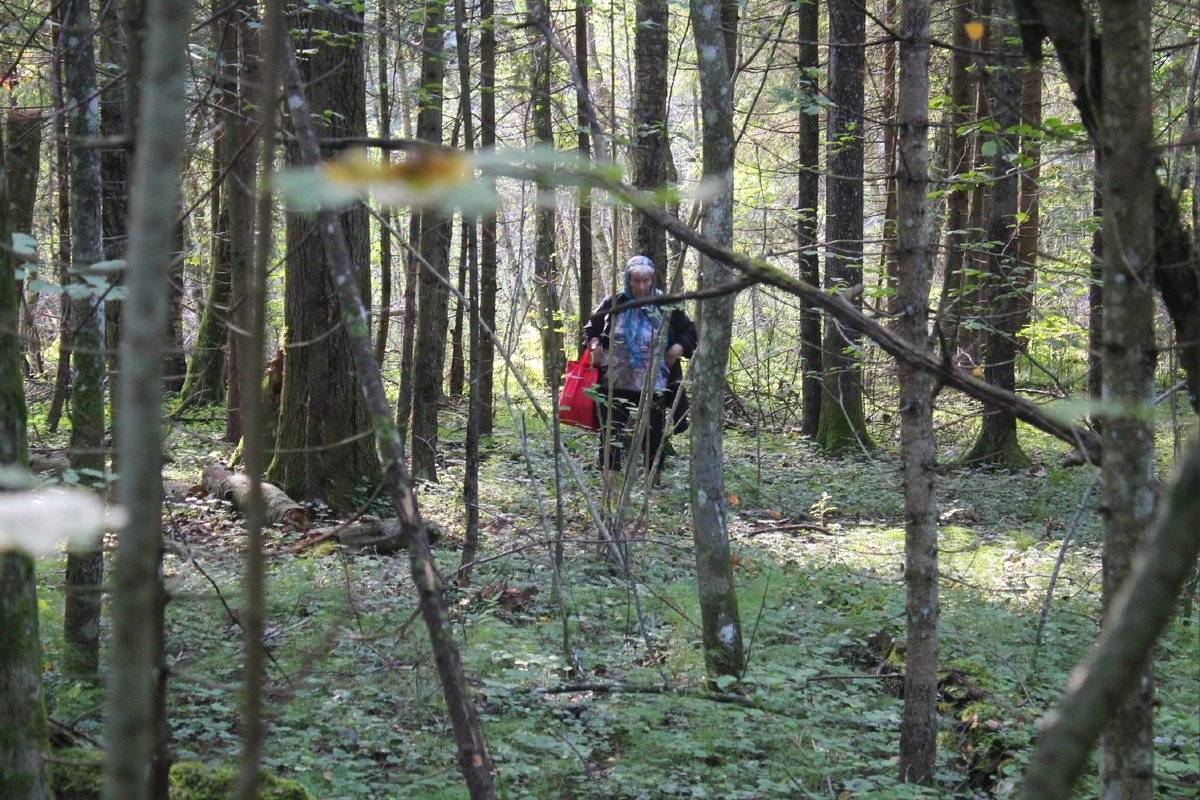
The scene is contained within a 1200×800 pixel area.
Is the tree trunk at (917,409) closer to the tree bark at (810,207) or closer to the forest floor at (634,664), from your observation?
the forest floor at (634,664)

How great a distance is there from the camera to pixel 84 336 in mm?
4504

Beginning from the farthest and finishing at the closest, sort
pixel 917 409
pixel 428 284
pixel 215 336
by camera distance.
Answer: pixel 215 336 < pixel 428 284 < pixel 917 409

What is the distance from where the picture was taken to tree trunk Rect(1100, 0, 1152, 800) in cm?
216

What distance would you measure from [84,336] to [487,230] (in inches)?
257

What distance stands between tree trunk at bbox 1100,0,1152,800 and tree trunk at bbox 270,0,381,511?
272 inches

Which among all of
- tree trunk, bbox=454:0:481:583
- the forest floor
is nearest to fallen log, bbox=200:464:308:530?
the forest floor

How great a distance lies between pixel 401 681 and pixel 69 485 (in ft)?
6.39

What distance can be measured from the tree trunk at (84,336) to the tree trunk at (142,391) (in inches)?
142

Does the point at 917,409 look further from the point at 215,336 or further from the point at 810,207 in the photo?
the point at 215,336

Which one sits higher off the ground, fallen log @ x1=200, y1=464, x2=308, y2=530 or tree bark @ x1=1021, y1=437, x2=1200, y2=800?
tree bark @ x1=1021, y1=437, x2=1200, y2=800

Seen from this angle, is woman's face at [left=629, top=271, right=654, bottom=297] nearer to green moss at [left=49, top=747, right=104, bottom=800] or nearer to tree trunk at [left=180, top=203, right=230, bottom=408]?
green moss at [left=49, top=747, right=104, bottom=800]

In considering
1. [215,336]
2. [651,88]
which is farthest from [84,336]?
[215,336]

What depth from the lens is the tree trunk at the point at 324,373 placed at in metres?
8.45

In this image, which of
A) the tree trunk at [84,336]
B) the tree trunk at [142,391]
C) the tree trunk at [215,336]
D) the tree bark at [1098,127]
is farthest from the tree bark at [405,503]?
the tree trunk at [215,336]
